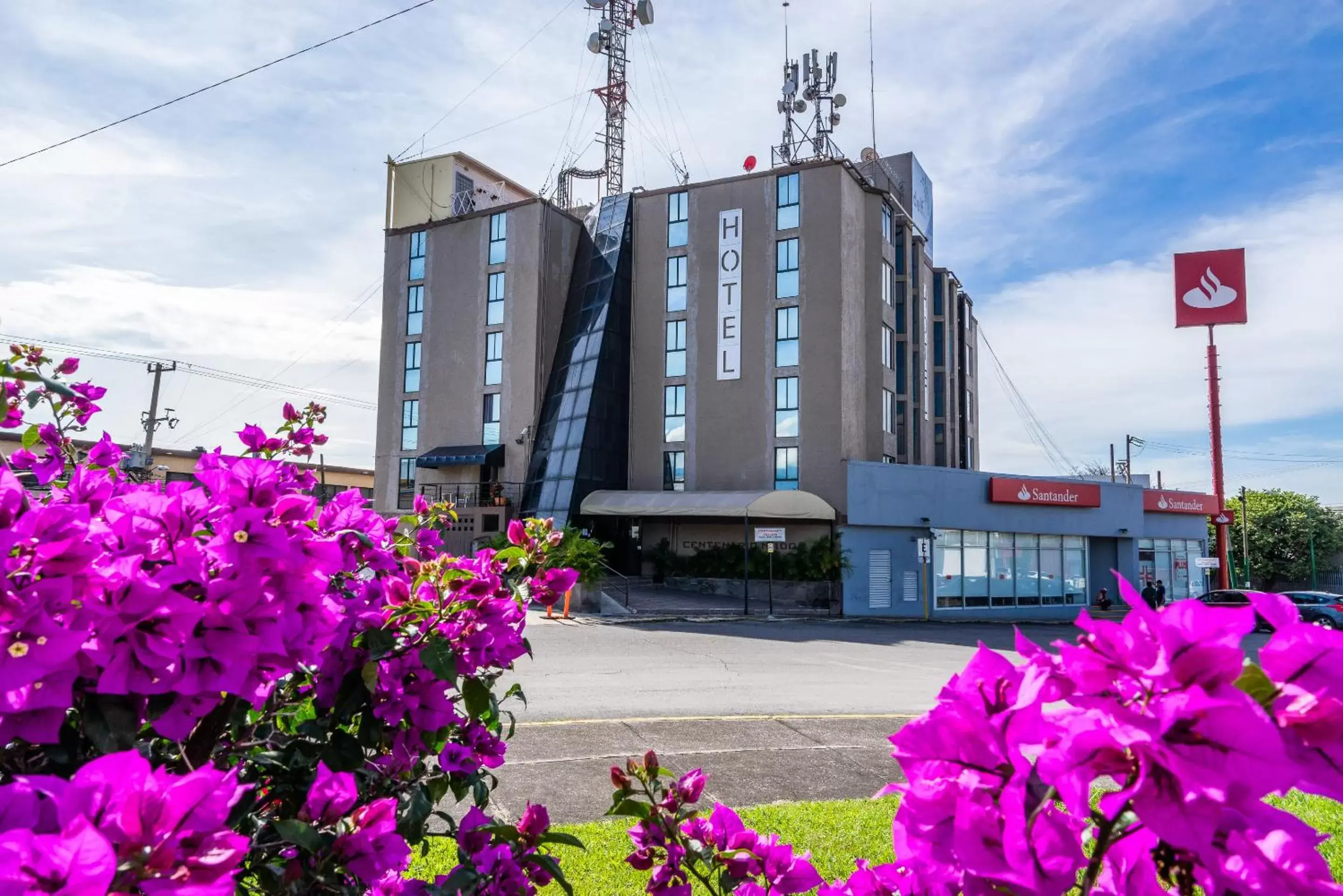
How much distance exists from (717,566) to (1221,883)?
100ft

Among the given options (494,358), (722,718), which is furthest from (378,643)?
(494,358)

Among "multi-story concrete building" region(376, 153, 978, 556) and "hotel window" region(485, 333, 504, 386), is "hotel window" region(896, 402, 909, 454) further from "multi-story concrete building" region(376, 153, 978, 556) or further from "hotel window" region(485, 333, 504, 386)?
"hotel window" region(485, 333, 504, 386)

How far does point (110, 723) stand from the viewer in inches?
53.9

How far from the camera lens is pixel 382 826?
168 cm

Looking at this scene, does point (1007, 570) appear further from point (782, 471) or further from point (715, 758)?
point (715, 758)

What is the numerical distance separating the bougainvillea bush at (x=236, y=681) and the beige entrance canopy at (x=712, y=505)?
25007mm

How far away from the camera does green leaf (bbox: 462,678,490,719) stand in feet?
6.53

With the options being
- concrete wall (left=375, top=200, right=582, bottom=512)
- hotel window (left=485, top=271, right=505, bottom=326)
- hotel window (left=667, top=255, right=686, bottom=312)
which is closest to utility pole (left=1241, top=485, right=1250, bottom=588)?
hotel window (left=667, top=255, right=686, bottom=312)

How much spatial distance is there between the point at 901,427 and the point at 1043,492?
7548 mm

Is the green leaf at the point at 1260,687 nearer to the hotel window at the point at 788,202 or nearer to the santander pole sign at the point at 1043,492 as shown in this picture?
the santander pole sign at the point at 1043,492

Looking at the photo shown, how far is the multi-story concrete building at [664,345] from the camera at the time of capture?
32.9 metres

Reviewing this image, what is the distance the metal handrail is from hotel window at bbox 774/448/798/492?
6.79 metres

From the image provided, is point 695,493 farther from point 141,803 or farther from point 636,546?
point 141,803

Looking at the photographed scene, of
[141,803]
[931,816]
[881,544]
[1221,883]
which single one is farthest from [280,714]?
[881,544]
